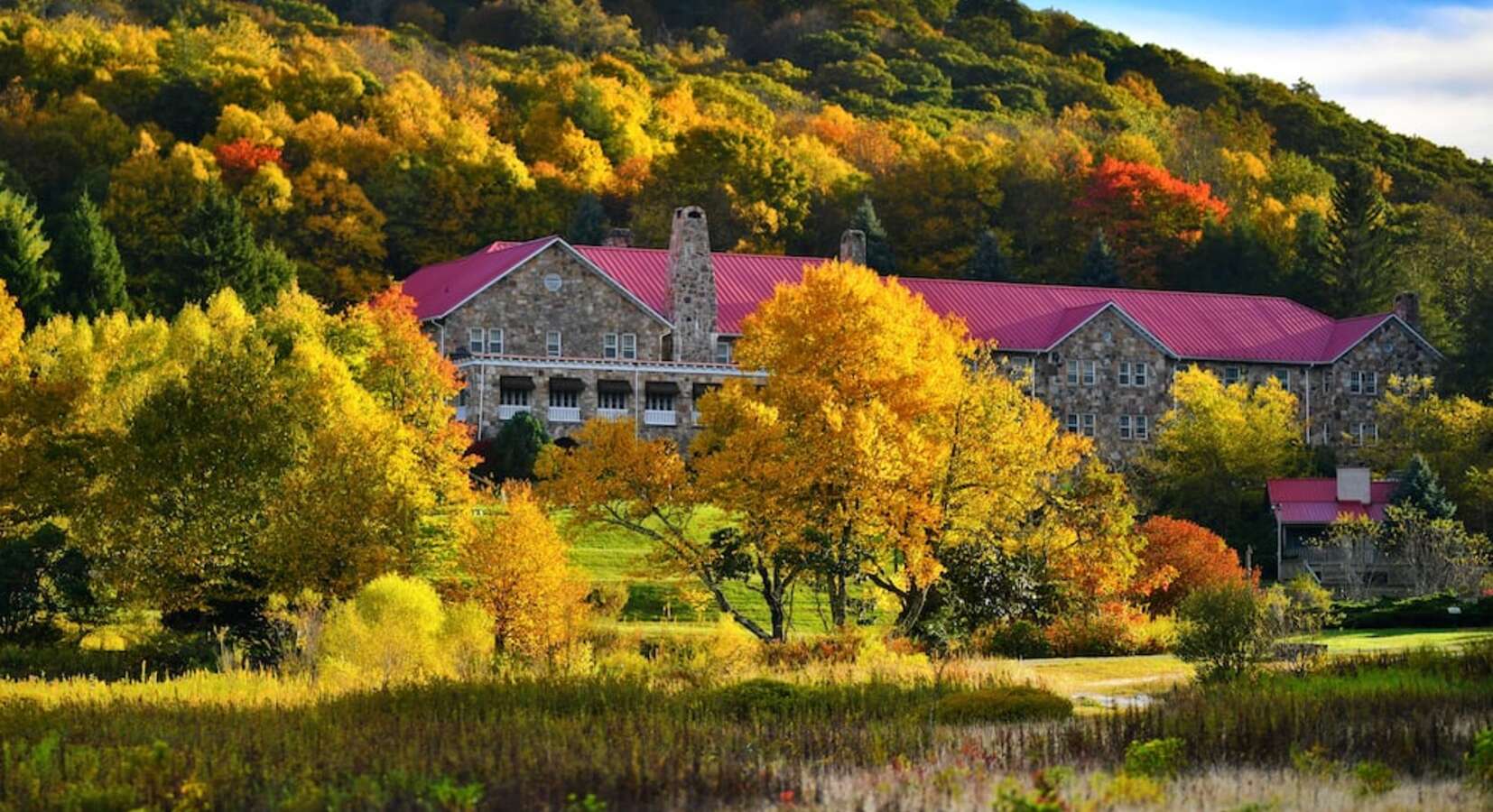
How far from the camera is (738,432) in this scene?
44531 millimetres

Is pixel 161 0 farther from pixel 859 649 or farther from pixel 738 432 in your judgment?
pixel 859 649

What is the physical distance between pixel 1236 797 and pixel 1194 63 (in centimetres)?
16901

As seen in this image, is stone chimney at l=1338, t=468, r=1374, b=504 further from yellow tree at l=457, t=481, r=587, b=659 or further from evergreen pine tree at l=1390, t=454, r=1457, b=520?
yellow tree at l=457, t=481, r=587, b=659

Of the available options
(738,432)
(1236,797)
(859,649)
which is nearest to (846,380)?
(738,432)

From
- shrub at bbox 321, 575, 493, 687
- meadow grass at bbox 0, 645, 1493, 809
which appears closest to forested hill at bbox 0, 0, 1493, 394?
shrub at bbox 321, 575, 493, 687

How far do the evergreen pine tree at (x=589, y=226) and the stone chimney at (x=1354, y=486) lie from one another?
119 ft

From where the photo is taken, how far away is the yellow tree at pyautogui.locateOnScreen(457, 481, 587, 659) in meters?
37.8

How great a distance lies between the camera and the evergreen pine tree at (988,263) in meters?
96.8

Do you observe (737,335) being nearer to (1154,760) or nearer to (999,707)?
(999,707)

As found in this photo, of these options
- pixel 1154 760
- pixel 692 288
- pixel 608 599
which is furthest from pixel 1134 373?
pixel 1154 760

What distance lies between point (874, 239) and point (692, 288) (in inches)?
720

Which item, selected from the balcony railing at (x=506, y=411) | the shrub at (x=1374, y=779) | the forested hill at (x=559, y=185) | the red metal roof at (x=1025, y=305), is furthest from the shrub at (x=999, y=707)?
the red metal roof at (x=1025, y=305)

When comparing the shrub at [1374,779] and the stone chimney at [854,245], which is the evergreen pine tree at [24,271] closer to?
the stone chimney at [854,245]

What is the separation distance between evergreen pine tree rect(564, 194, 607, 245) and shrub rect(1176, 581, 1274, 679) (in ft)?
202
